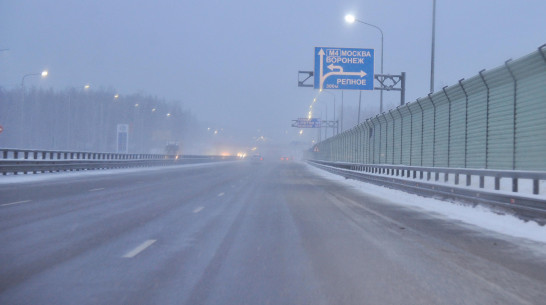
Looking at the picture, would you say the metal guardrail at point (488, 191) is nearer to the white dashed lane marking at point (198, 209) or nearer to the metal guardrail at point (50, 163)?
the white dashed lane marking at point (198, 209)

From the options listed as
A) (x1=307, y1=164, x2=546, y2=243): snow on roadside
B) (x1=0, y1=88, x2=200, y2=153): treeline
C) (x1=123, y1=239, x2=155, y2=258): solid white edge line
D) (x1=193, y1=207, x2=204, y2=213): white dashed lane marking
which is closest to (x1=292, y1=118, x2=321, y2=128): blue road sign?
(x1=0, y1=88, x2=200, y2=153): treeline

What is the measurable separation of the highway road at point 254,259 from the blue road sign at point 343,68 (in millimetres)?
18001

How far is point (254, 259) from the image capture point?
7863 mm

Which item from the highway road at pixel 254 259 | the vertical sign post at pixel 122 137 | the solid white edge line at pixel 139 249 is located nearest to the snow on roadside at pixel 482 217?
the highway road at pixel 254 259

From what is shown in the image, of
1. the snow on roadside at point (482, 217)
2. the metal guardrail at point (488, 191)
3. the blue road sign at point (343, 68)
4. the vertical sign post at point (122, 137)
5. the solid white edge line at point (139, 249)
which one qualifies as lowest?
the solid white edge line at point (139, 249)

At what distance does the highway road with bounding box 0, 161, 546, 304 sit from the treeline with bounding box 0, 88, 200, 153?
78.6m

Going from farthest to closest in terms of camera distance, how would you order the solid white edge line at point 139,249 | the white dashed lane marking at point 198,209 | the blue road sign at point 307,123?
the blue road sign at point 307,123, the white dashed lane marking at point 198,209, the solid white edge line at point 139,249

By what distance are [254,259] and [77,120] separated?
370ft

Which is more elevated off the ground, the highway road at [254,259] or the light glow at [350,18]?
the light glow at [350,18]

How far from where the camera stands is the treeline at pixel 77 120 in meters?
98.0

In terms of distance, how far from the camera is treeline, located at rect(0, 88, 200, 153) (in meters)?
98.0

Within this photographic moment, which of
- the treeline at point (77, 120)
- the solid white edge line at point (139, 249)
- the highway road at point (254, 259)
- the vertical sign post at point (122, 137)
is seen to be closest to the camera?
the highway road at point (254, 259)

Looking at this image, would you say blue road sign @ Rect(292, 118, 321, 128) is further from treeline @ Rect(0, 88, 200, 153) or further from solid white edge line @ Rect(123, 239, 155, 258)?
solid white edge line @ Rect(123, 239, 155, 258)

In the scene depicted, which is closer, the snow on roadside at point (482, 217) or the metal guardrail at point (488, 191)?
the snow on roadside at point (482, 217)
